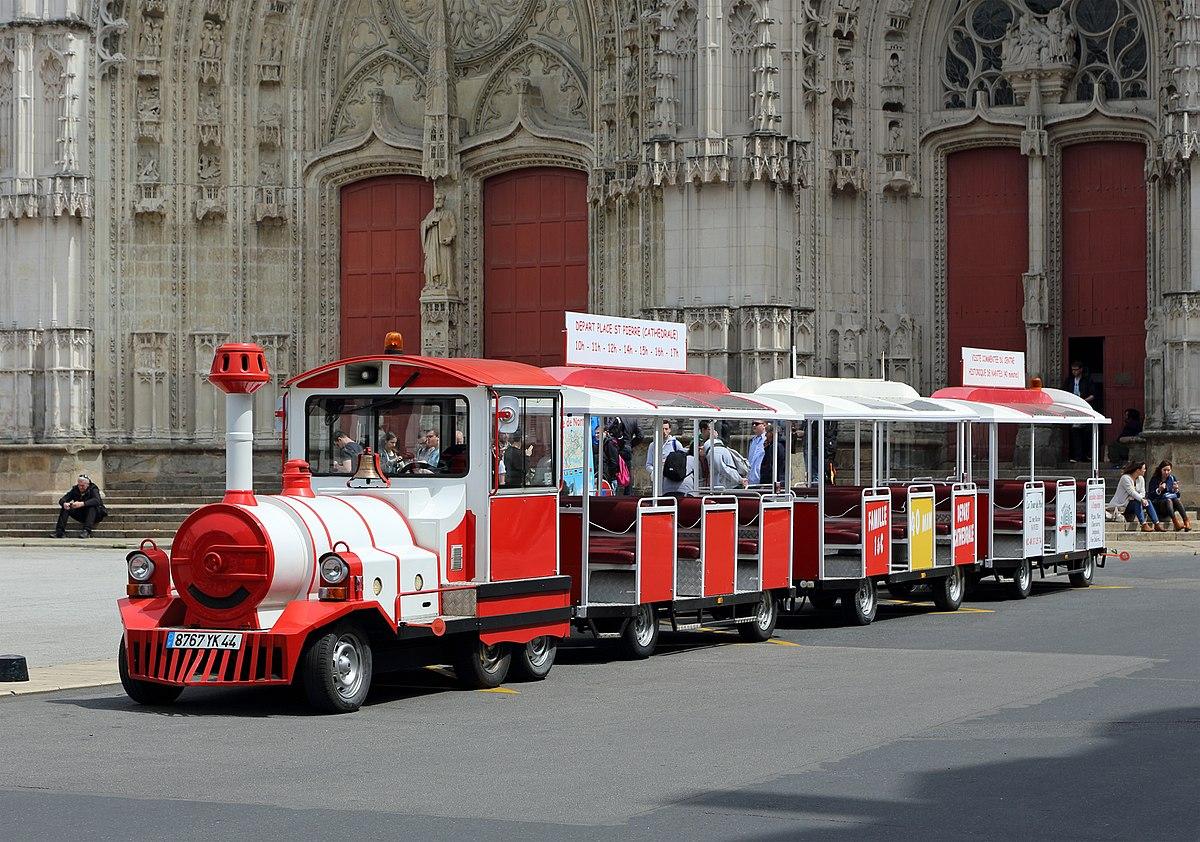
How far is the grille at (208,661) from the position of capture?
38.9ft

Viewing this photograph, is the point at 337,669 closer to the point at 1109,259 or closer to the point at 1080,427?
the point at 1080,427

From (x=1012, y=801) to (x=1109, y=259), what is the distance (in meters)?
21.8

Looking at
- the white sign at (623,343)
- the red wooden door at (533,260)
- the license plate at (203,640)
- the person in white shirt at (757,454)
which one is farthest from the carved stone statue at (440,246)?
the license plate at (203,640)

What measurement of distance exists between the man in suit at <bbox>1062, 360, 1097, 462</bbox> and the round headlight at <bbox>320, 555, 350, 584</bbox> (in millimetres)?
19216

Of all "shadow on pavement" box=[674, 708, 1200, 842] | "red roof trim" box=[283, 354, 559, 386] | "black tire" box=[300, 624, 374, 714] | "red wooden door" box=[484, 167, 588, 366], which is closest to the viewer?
"shadow on pavement" box=[674, 708, 1200, 842]

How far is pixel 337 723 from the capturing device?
11609 millimetres

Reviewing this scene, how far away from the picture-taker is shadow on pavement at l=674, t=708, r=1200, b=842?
8242mm

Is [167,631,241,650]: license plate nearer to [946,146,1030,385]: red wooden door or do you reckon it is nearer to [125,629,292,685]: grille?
[125,629,292,685]: grille

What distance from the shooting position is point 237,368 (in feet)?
40.5

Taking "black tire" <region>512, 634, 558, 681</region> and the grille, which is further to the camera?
"black tire" <region>512, 634, 558, 681</region>

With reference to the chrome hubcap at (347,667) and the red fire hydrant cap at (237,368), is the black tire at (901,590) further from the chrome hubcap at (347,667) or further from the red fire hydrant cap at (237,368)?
the red fire hydrant cap at (237,368)

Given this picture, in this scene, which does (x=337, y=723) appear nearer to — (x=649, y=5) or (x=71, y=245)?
(x=649, y=5)

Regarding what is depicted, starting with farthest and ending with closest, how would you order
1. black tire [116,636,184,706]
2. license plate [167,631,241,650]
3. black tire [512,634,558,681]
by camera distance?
black tire [512,634,558,681] < black tire [116,636,184,706] < license plate [167,631,241,650]

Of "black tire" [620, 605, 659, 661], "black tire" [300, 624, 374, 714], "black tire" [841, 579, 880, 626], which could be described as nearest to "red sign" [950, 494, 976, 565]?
"black tire" [841, 579, 880, 626]
